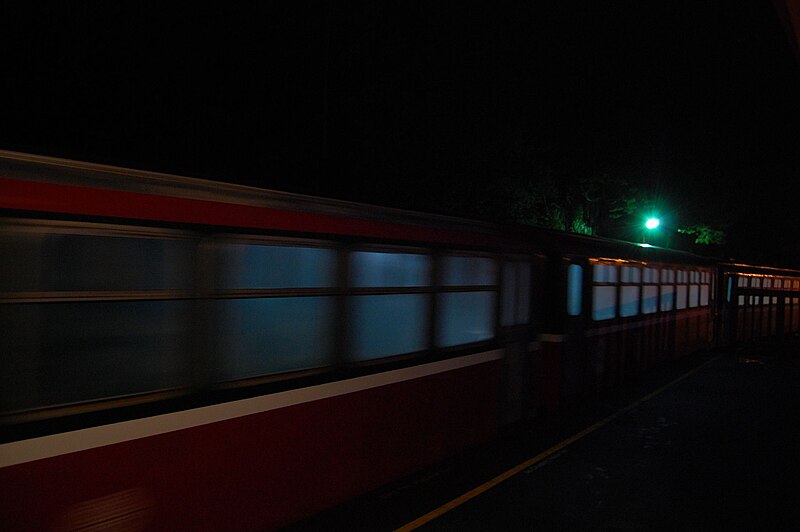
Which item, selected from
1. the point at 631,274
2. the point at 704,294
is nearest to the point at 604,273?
the point at 631,274

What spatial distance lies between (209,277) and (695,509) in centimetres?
494

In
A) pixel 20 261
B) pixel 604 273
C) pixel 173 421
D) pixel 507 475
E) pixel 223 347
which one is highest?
pixel 604 273

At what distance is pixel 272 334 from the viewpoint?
491 centimetres

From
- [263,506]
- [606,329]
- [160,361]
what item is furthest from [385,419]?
[606,329]

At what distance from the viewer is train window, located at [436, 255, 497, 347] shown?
22.7 feet

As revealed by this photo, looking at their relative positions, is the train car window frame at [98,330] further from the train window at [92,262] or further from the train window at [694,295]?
the train window at [694,295]

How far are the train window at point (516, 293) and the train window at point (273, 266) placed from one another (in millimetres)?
3392

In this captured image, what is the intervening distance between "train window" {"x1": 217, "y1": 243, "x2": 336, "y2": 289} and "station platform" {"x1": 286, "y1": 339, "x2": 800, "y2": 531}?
2.01 metres

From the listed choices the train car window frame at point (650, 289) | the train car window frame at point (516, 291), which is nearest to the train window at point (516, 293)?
the train car window frame at point (516, 291)

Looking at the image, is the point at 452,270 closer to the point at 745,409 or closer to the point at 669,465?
the point at 669,465

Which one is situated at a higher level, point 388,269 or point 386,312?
point 388,269

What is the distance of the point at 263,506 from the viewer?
16.1ft

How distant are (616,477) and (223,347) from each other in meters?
4.79

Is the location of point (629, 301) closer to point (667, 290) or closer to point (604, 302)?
point (604, 302)
